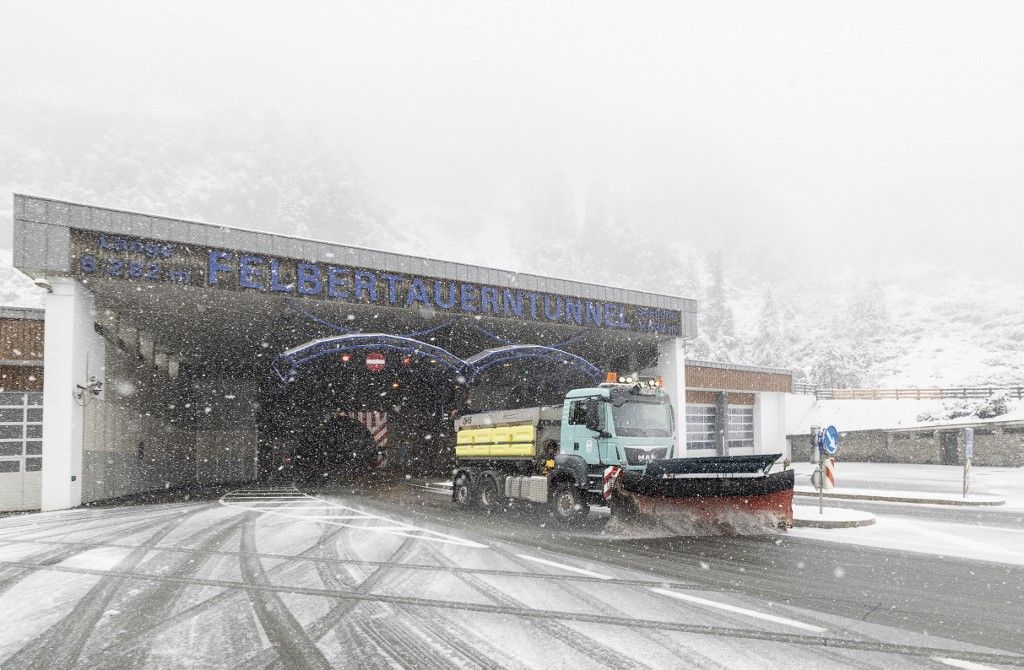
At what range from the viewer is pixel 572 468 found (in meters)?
13.5

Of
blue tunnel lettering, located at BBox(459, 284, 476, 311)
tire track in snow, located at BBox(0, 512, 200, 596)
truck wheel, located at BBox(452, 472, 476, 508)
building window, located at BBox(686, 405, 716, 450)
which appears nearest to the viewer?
tire track in snow, located at BBox(0, 512, 200, 596)

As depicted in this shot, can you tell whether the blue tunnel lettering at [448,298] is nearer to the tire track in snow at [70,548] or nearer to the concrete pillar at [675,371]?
the concrete pillar at [675,371]

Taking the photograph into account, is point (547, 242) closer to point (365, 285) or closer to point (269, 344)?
point (269, 344)

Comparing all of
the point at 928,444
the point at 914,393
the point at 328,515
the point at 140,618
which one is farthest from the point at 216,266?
the point at 914,393

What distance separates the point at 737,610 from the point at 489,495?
1022cm

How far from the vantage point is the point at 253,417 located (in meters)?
35.2

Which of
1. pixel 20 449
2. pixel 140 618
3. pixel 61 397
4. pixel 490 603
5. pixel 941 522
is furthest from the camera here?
pixel 20 449

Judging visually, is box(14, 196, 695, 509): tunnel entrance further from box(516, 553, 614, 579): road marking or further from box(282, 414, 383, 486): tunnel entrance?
box(516, 553, 614, 579): road marking

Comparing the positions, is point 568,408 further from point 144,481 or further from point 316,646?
point 144,481

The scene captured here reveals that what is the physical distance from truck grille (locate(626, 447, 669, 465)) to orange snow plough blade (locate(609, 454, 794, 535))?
1094 millimetres

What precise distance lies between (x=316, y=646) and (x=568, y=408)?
899 cm

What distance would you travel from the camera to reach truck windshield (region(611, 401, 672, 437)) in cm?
1335

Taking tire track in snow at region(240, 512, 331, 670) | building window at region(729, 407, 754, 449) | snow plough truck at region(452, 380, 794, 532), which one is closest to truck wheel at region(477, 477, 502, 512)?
snow plough truck at region(452, 380, 794, 532)

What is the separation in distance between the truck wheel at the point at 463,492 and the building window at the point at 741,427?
2354cm
